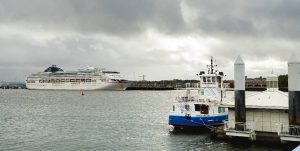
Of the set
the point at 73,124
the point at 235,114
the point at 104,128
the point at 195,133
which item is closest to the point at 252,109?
the point at 235,114

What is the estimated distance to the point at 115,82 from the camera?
200 metres

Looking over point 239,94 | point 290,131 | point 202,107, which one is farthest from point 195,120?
point 290,131

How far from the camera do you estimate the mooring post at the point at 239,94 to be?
103 feet

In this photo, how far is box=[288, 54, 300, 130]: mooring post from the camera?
28453mm

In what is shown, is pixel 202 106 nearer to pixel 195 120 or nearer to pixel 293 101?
pixel 195 120

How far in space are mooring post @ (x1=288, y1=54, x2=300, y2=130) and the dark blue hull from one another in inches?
493

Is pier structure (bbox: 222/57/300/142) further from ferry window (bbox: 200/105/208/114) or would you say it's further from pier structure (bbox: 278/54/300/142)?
ferry window (bbox: 200/105/208/114)

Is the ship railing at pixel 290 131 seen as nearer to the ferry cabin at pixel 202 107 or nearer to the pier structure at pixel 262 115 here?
the pier structure at pixel 262 115

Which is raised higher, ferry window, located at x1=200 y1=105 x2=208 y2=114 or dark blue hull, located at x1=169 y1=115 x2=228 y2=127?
ferry window, located at x1=200 y1=105 x2=208 y2=114

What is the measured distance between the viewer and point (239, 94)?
31469mm

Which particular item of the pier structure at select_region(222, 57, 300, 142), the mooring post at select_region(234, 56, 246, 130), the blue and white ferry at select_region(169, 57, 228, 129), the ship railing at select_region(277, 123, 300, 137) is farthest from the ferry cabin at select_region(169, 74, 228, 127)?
the ship railing at select_region(277, 123, 300, 137)

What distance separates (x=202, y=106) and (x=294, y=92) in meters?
13.7

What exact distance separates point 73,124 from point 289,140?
32.1 meters

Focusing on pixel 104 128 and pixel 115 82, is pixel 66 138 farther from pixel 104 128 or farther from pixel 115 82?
pixel 115 82
